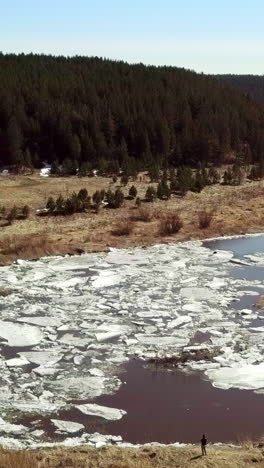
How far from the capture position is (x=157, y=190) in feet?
103

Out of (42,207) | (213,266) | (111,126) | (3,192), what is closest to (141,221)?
(42,207)

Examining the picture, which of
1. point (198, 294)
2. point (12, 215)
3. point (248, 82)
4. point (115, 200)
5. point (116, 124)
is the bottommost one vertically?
point (198, 294)

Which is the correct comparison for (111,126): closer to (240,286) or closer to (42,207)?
(42,207)

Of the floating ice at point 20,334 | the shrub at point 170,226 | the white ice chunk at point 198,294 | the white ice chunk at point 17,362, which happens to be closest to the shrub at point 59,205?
the shrub at point 170,226

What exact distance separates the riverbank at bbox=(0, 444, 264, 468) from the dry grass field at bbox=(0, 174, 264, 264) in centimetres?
1220

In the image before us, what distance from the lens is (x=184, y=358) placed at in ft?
39.7

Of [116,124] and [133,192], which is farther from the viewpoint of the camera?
[116,124]

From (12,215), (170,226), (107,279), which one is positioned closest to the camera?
(107,279)

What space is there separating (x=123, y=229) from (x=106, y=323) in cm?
1018

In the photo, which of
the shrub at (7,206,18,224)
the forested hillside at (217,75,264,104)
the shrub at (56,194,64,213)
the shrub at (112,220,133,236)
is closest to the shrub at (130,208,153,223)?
the shrub at (112,220,133,236)

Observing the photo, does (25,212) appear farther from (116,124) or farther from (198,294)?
(116,124)

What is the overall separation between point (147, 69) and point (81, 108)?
65.5 ft

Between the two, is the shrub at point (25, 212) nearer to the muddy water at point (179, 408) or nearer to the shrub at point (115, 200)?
the shrub at point (115, 200)

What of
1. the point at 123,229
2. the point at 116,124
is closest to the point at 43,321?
the point at 123,229
